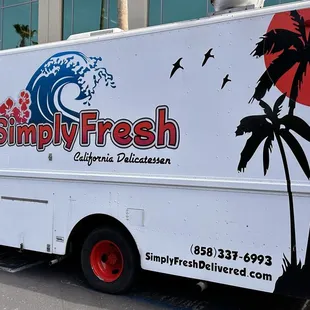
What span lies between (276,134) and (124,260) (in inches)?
87.7

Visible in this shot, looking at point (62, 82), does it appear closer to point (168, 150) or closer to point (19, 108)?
point (19, 108)

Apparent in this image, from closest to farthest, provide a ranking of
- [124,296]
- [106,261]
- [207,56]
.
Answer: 1. [207,56]
2. [124,296]
3. [106,261]

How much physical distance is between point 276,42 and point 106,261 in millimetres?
3150

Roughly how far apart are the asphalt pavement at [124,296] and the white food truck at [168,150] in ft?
0.92

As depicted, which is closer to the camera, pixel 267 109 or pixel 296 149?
pixel 296 149

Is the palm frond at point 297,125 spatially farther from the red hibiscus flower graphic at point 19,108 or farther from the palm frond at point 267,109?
the red hibiscus flower graphic at point 19,108

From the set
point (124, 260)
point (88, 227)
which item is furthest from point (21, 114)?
point (124, 260)

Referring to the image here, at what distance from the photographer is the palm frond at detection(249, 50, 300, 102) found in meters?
3.99

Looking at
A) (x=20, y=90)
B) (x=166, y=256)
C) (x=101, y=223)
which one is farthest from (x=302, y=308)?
(x=20, y=90)

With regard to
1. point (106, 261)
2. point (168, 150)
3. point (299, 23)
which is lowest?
point (106, 261)

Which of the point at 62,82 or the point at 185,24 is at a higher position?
the point at 185,24

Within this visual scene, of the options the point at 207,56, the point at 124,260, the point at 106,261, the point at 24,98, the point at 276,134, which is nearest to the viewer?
the point at 276,134

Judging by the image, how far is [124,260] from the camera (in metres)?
4.90

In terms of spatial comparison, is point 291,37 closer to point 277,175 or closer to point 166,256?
point 277,175
